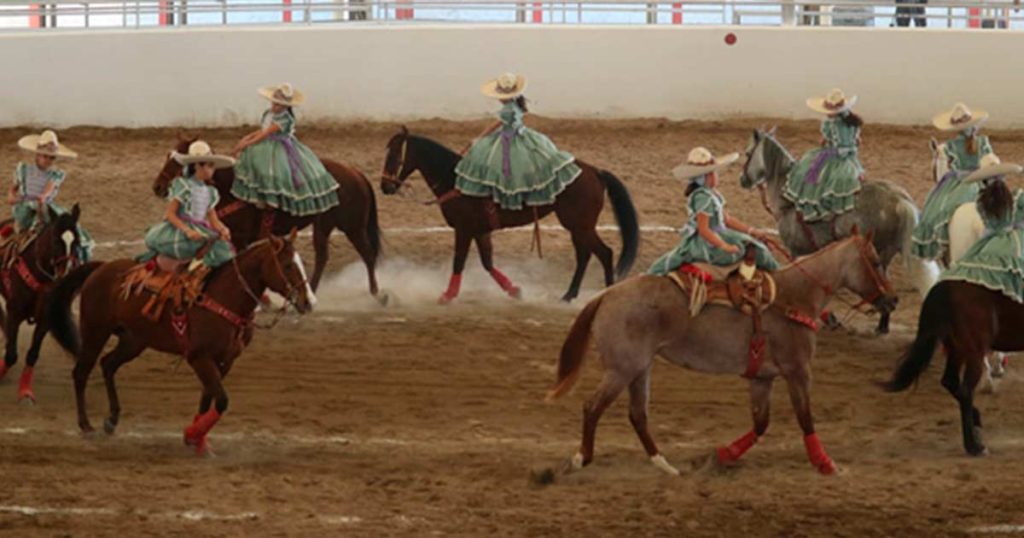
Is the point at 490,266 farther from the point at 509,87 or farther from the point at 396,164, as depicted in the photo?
the point at 509,87

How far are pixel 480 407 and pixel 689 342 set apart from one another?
2.60 metres

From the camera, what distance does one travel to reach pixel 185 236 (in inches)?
581

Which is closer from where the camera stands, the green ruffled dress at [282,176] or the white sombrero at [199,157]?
the white sombrero at [199,157]

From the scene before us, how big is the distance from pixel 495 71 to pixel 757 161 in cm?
701

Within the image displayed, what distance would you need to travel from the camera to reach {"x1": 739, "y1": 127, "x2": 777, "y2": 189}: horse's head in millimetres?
18594

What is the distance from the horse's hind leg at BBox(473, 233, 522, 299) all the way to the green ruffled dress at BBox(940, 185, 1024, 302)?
5.65 meters

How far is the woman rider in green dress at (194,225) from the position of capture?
48.2 feet

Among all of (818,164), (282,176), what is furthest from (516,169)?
(818,164)

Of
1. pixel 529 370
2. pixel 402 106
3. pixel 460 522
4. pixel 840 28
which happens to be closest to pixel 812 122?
pixel 840 28

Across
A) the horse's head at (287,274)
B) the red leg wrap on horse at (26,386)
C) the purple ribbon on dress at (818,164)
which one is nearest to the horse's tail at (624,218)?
the purple ribbon on dress at (818,164)

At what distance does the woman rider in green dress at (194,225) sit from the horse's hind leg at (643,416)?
10.3 ft

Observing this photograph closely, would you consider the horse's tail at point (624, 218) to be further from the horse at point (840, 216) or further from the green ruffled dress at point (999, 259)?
the green ruffled dress at point (999, 259)

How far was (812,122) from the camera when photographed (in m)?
24.9

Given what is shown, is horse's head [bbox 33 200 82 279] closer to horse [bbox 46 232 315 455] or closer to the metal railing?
horse [bbox 46 232 315 455]
